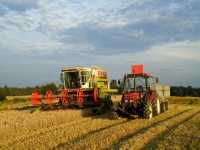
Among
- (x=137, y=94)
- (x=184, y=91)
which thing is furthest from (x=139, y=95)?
(x=184, y=91)

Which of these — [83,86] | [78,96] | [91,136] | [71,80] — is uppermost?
[71,80]

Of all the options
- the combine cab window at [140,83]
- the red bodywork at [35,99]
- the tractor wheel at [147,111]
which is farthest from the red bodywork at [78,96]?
the tractor wheel at [147,111]

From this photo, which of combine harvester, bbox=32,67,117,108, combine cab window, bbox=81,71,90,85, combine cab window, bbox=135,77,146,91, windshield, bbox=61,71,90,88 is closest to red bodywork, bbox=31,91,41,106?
combine harvester, bbox=32,67,117,108

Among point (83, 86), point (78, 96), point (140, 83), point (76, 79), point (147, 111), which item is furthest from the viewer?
point (76, 79)

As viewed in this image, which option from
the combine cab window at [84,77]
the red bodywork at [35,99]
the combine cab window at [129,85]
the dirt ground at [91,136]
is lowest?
the dirt ground at [91,136]

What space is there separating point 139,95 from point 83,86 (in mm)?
7230

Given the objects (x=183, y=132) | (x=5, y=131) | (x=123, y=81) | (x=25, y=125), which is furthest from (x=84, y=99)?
(x=183, y=132)

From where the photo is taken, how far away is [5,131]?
552 inches

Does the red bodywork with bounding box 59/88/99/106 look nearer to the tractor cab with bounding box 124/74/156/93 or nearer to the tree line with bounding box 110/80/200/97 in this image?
the tractor cab with bounding box 124/74/156/93

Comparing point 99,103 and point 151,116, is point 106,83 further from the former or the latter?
point 151,116

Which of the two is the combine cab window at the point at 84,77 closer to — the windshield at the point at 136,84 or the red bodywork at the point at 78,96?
the red bodywork at the point at 78,96

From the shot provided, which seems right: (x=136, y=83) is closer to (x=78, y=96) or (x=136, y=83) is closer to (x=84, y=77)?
(x=78, y=96)

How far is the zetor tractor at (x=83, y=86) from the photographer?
22641 millimetres

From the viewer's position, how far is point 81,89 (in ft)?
77.1
